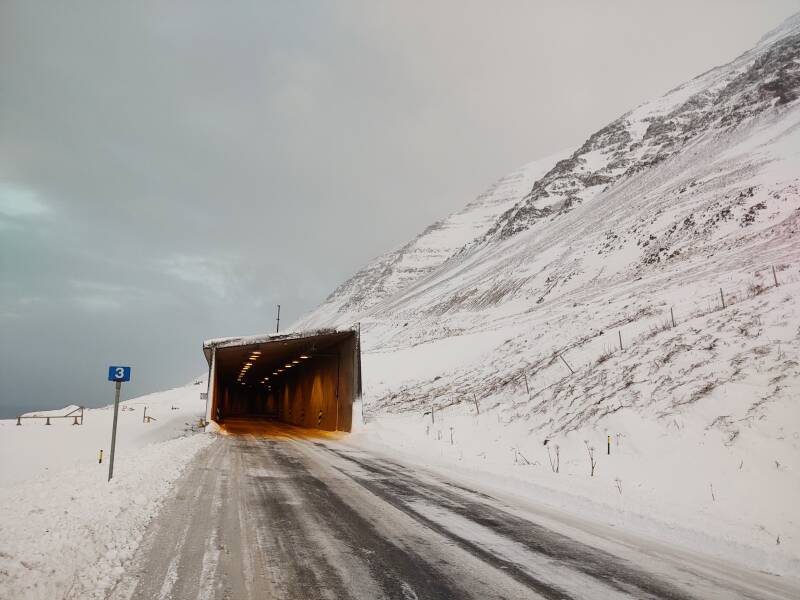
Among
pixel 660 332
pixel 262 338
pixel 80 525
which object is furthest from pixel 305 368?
pixel 80 525

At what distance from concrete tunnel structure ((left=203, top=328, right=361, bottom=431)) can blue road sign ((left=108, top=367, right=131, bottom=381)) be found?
12632mm

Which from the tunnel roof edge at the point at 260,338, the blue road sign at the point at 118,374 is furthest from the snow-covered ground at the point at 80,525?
the tunnel roof edge at the point at 260,338

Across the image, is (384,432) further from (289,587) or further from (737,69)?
(737,69)

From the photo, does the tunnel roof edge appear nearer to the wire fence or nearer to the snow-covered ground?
the wire fence

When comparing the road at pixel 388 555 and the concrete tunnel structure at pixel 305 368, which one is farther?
the concrete tunnel structure at pixel 305 368

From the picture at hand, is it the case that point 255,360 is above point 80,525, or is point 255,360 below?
above

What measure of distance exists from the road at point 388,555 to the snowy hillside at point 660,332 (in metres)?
1.99

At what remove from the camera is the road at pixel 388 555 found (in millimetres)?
4270

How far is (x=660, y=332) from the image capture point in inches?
668

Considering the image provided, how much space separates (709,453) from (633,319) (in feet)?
42.9

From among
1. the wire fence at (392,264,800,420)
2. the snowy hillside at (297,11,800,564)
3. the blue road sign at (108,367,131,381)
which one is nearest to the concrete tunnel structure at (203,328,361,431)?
the snowy hillside at (297,11,800,564)

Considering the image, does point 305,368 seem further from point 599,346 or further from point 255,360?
point 599,346

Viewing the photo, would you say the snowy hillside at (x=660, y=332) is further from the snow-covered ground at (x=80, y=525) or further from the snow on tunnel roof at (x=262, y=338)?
the snow-covered ground at (x=80, y=525)

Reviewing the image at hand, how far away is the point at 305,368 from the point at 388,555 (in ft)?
101
